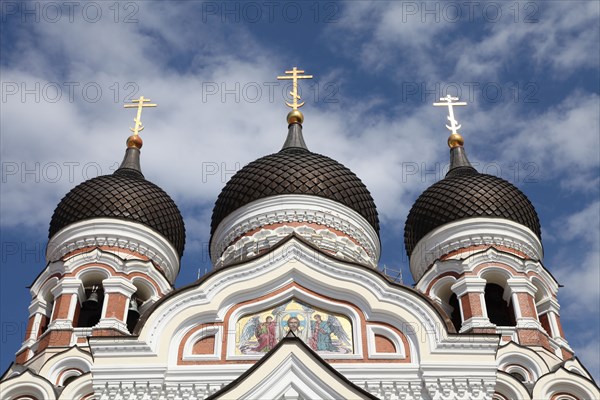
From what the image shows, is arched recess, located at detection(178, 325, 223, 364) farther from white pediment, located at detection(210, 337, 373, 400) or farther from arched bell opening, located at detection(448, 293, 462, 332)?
arched bell opening, located at detection(448, 293, 462, 332)

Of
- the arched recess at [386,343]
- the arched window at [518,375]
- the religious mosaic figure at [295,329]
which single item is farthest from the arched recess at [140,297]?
the arched window at [518,375]

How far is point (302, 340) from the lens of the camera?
35.4 feet

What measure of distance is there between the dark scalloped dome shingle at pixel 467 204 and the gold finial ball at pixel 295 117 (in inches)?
116

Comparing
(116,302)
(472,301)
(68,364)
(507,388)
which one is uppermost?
(116,302)

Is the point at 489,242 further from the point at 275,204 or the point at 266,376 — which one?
the point at 266,376

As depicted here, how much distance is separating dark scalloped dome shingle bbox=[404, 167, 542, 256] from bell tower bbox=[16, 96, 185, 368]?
434 cm

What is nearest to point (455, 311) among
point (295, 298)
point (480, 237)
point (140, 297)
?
point (480, 237)

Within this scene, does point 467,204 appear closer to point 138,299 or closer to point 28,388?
point 138,299

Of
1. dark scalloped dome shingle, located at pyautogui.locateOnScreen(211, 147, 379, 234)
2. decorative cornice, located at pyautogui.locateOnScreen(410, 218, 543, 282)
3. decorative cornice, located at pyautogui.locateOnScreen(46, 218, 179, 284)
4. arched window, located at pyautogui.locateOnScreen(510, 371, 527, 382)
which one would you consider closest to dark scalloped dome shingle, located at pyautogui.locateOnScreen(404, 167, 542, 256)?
decorative cornice, located at pyautogui.locateOnScreen(410, 218, 543, 282)

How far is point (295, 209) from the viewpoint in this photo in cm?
1508

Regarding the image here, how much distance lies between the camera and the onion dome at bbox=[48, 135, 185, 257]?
1590cm

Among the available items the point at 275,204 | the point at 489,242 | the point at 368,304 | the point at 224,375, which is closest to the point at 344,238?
Answer: the point at 275,204

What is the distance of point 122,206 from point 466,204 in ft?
19.9

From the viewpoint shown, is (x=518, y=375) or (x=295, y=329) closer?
(x=295, y=329)
